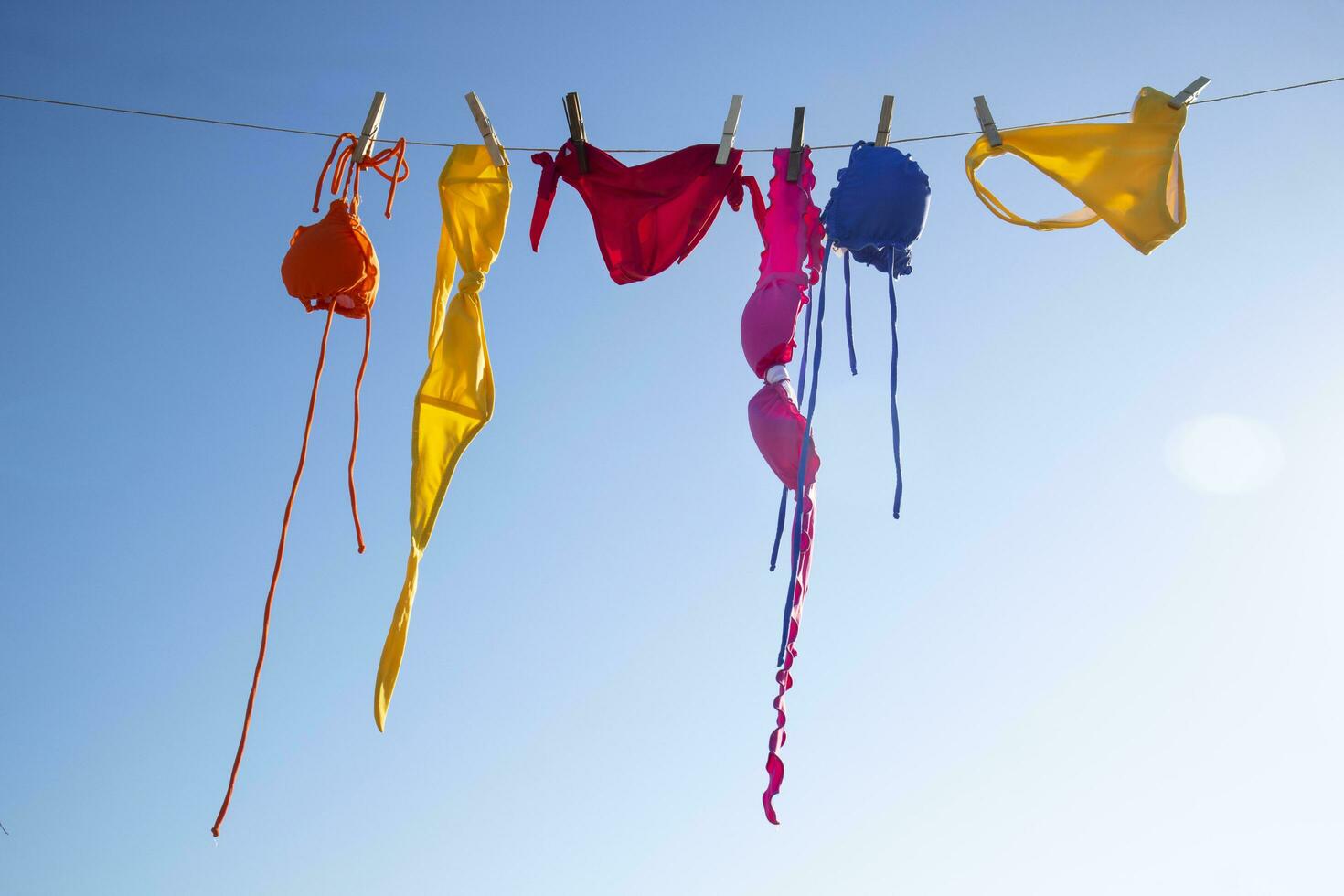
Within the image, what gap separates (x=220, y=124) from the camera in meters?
3.65

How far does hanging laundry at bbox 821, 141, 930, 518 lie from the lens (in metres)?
3.28

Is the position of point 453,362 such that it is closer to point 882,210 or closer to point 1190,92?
point 882,210

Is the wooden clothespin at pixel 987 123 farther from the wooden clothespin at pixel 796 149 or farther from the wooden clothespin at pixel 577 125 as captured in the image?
the wooden clothespin at pixel 577 125

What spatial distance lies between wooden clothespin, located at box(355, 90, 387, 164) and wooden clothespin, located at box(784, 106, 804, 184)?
1.17 metres

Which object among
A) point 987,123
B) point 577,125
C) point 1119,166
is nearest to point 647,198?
point 577,125

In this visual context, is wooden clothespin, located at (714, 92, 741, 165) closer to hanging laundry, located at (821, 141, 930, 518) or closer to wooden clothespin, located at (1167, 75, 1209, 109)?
hanging laundry, located at (821, 141, 930, 518)

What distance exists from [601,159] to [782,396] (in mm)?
878

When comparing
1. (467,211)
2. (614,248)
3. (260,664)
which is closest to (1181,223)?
(614,248)

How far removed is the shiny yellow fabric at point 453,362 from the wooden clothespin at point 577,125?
0.72 ft

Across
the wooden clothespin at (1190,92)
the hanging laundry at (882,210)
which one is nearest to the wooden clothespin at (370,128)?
the hanging laundry at (882,210)

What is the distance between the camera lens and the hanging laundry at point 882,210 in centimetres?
328

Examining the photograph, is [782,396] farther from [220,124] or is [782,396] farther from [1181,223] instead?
[220,124]

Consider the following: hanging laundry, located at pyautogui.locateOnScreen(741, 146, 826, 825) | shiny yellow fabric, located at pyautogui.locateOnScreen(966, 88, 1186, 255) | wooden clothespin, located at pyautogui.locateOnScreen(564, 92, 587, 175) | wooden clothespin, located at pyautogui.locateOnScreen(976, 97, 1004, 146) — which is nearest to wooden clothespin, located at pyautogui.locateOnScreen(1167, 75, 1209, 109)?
shiny yellow fabric, located at pyautogui.locateOnScreen(966, 88, 1186, 255)

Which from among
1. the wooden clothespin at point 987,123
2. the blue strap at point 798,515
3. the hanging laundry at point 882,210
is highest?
the wooden clothespin at point 987,123
